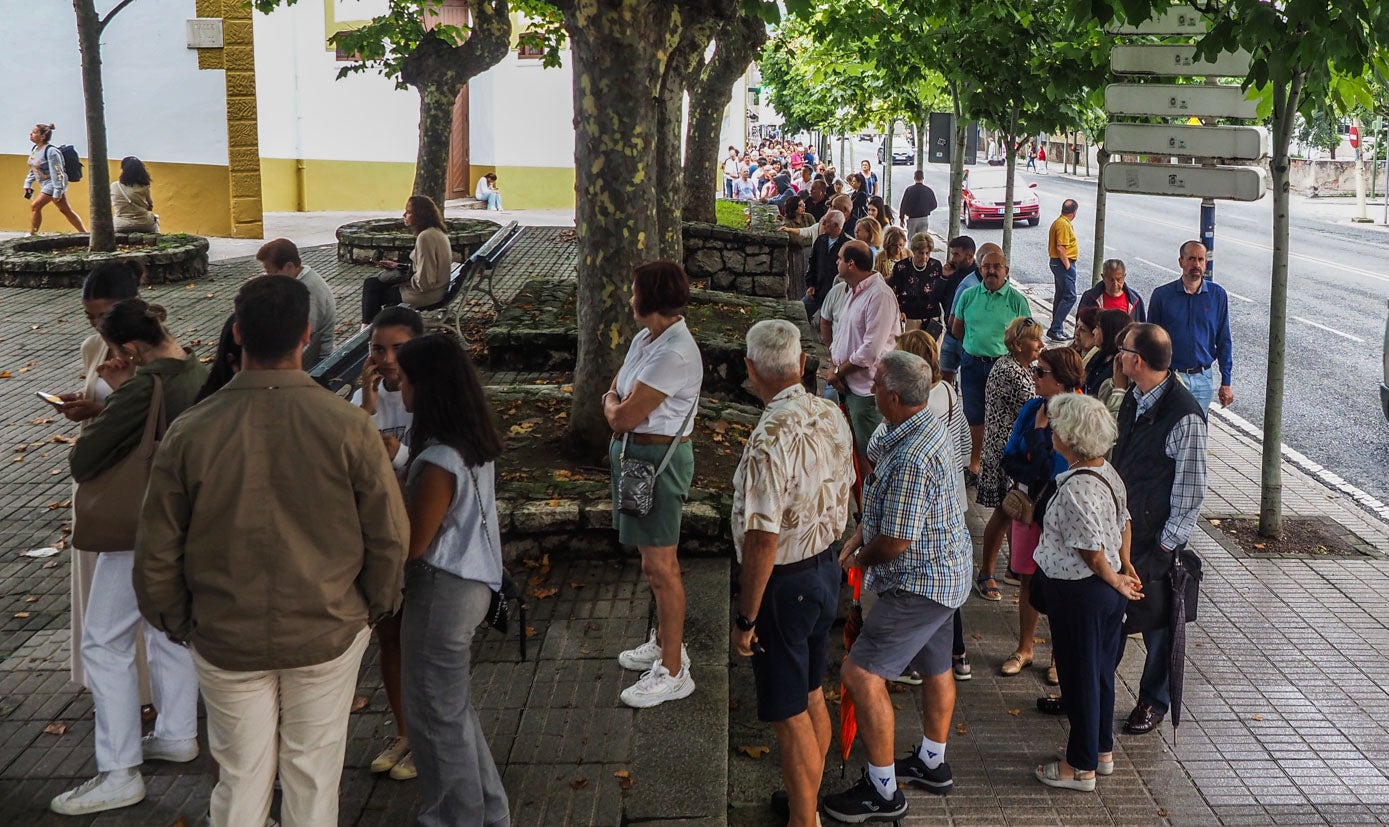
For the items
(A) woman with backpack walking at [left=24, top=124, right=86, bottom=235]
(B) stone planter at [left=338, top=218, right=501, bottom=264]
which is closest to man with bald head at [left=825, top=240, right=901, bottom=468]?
(B) stone planter at [left=338, top=218, right=501, bottom=264]

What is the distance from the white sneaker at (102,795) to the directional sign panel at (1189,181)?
825cm

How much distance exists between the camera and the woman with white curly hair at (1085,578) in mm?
5152

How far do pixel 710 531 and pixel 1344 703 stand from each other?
3245 millimetres

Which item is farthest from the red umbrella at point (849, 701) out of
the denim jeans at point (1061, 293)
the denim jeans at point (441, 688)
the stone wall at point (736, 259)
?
the denim jeans at point (1061, 293)

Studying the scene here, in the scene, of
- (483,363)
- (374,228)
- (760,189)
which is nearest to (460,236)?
(374,228)

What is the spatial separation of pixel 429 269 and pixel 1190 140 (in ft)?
19.9

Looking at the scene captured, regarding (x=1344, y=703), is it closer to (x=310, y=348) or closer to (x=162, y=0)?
(x=310, y=348)

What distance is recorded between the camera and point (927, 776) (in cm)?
529

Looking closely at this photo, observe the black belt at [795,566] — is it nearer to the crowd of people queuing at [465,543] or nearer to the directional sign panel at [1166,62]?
the crowd of people queuing at [465,543]

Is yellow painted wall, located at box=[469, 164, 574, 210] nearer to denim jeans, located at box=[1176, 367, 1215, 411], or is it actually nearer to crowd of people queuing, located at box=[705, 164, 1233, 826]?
denim jeans, located at box=[1176, 367, 1215, 411]

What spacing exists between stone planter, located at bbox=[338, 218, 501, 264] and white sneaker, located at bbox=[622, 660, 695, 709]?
42.8 feet

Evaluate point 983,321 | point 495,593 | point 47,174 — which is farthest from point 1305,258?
point 495,593

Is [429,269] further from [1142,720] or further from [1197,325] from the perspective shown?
[1142,720]

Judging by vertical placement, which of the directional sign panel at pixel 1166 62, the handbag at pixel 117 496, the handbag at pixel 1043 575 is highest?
the directional sign panel at pixel 1166 62
